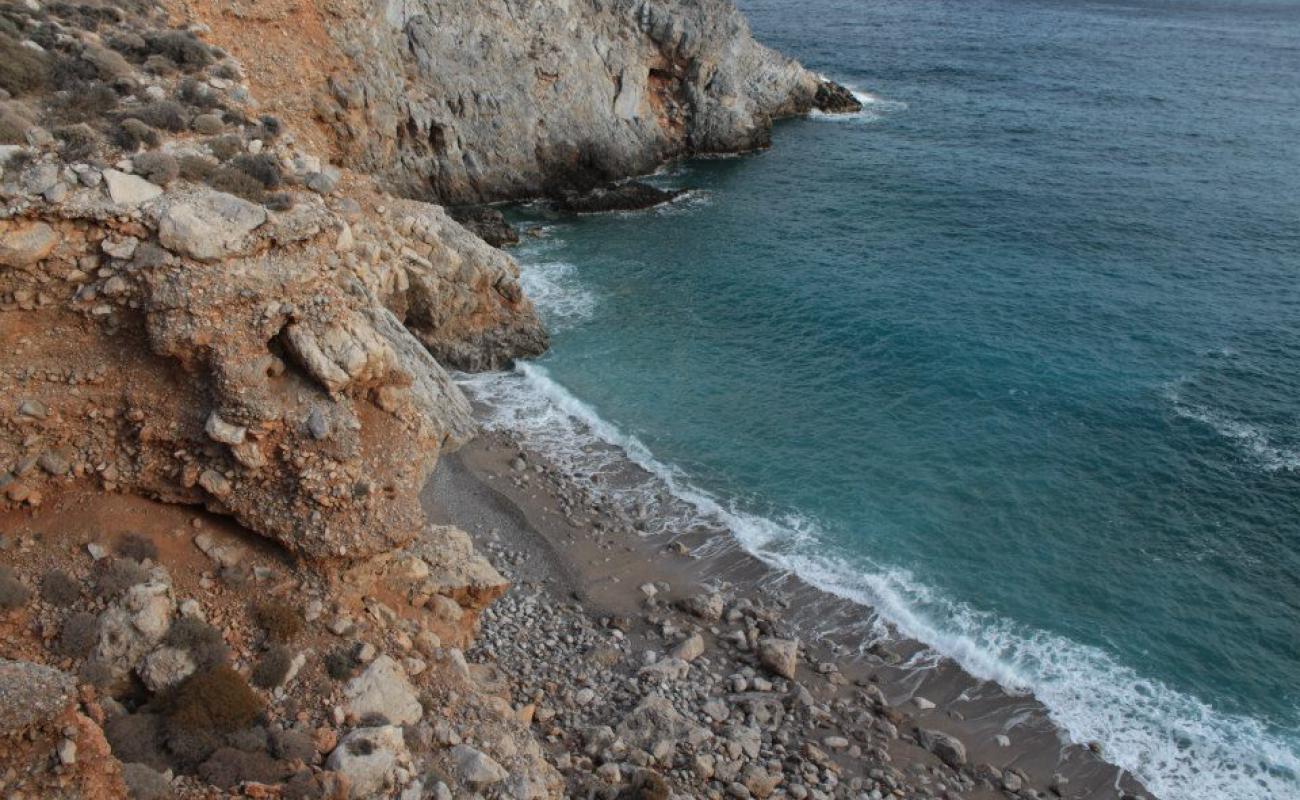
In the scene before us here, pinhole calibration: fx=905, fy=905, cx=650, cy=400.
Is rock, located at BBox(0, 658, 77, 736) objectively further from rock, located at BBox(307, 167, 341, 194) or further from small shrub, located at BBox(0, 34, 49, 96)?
small shrub, located at BBox(0, 34, 49, 96)

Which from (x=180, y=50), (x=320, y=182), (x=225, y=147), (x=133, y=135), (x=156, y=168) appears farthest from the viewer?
(x=180, y=50)

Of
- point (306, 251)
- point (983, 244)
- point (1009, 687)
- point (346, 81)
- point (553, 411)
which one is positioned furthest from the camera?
point (983, 244)

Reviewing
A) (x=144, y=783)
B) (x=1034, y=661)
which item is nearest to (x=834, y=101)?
(x=1034, y=661)

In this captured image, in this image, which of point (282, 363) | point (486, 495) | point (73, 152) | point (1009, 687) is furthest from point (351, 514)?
point (1009, 687)

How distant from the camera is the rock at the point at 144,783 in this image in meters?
13.3

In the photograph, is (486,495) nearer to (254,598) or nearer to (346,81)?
(254,598)

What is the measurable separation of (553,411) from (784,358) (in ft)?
37.9

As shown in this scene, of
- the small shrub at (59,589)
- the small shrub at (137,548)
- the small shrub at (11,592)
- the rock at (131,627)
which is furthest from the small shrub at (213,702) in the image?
the small shrub at (11,592)

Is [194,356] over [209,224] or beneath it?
beneath

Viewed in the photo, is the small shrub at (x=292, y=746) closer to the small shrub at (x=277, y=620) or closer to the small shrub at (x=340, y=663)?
the small shrub at (x=340, y=663)

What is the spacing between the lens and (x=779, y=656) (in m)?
25.7

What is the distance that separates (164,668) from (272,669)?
179cm

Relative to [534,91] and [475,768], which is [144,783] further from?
[534,91]

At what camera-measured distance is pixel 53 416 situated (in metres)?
18.0
